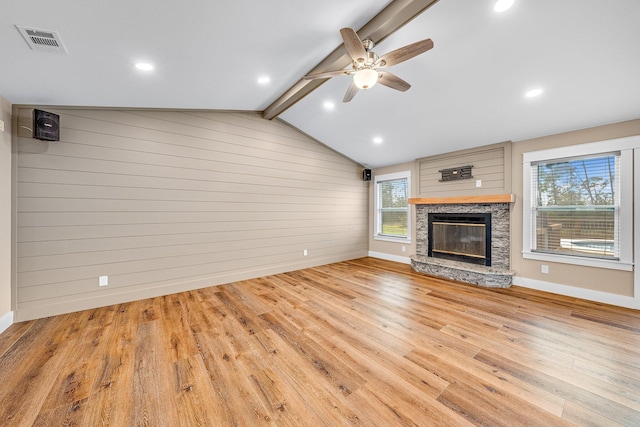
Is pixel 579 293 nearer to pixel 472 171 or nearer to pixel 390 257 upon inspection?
pixel 472 171

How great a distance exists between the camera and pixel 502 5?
6.34 ft

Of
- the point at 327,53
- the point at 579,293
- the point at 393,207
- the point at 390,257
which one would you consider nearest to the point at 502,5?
the point at 327,53

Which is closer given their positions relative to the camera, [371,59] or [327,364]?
[327,364]

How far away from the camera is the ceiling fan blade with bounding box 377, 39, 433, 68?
194cm

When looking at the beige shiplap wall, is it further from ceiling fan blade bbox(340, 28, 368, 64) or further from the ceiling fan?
ceiling fan blade bbox(340, 28, 368, 64)

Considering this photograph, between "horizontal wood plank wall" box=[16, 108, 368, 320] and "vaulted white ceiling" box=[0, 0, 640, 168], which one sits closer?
"vaulted white ceiling" box=[0, 0, 640, 168]

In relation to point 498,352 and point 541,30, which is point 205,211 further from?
point 541,30

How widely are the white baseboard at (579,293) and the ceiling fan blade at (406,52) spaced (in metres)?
3.93

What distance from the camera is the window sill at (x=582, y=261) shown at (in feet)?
10.1

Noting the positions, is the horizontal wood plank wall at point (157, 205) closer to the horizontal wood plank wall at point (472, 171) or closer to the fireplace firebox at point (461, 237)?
the horizontal wood plank wall at point (472, 171)

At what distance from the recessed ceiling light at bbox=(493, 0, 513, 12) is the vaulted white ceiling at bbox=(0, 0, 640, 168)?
0.20ft

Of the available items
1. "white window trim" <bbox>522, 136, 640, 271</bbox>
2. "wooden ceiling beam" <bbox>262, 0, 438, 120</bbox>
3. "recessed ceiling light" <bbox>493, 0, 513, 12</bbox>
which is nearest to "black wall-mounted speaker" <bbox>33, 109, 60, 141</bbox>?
"wooden ceiling beam" <bbox>262, 0, 438, 120</bbox>

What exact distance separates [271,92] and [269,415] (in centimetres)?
378

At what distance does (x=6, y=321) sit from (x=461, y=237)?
648cm
